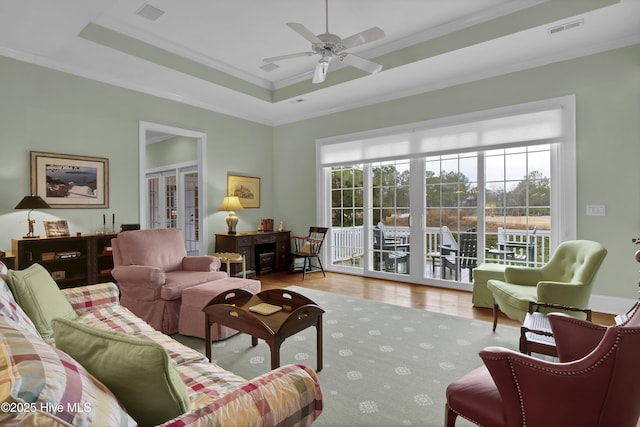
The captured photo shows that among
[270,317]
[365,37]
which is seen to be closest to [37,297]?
[270,317]

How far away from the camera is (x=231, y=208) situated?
18.6ft

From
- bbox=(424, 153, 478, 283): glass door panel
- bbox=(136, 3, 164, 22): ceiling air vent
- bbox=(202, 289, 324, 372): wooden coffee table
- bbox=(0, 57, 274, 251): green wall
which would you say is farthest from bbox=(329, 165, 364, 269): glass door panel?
bbox=(136, 3, 164, 22): ceiling air vent

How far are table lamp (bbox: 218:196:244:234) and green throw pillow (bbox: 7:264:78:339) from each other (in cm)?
357

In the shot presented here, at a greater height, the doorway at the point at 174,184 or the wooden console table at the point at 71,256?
the doorway at the point at 174,184

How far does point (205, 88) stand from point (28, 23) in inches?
82.5

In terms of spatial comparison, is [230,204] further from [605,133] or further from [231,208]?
[605,133]

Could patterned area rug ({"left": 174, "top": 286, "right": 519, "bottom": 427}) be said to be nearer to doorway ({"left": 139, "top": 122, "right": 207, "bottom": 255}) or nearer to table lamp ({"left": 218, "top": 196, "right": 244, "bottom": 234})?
table lamp ({"left": 218, "top": 196, "right": 244, "bottom": 234})

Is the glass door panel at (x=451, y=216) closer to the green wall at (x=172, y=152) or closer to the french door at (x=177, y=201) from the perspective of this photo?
the french door at (x=177, y=201)

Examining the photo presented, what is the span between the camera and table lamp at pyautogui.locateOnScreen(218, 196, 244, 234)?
223 inches

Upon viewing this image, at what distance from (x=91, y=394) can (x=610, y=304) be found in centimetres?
484

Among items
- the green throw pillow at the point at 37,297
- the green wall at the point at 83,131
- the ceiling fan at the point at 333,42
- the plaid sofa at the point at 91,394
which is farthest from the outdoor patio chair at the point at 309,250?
the plaid sofa at the point at 91,394

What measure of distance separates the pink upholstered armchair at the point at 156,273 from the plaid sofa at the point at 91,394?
1595 millimetres

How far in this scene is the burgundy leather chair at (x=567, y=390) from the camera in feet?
3.75

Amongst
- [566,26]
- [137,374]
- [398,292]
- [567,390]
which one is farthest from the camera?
[398,292]
